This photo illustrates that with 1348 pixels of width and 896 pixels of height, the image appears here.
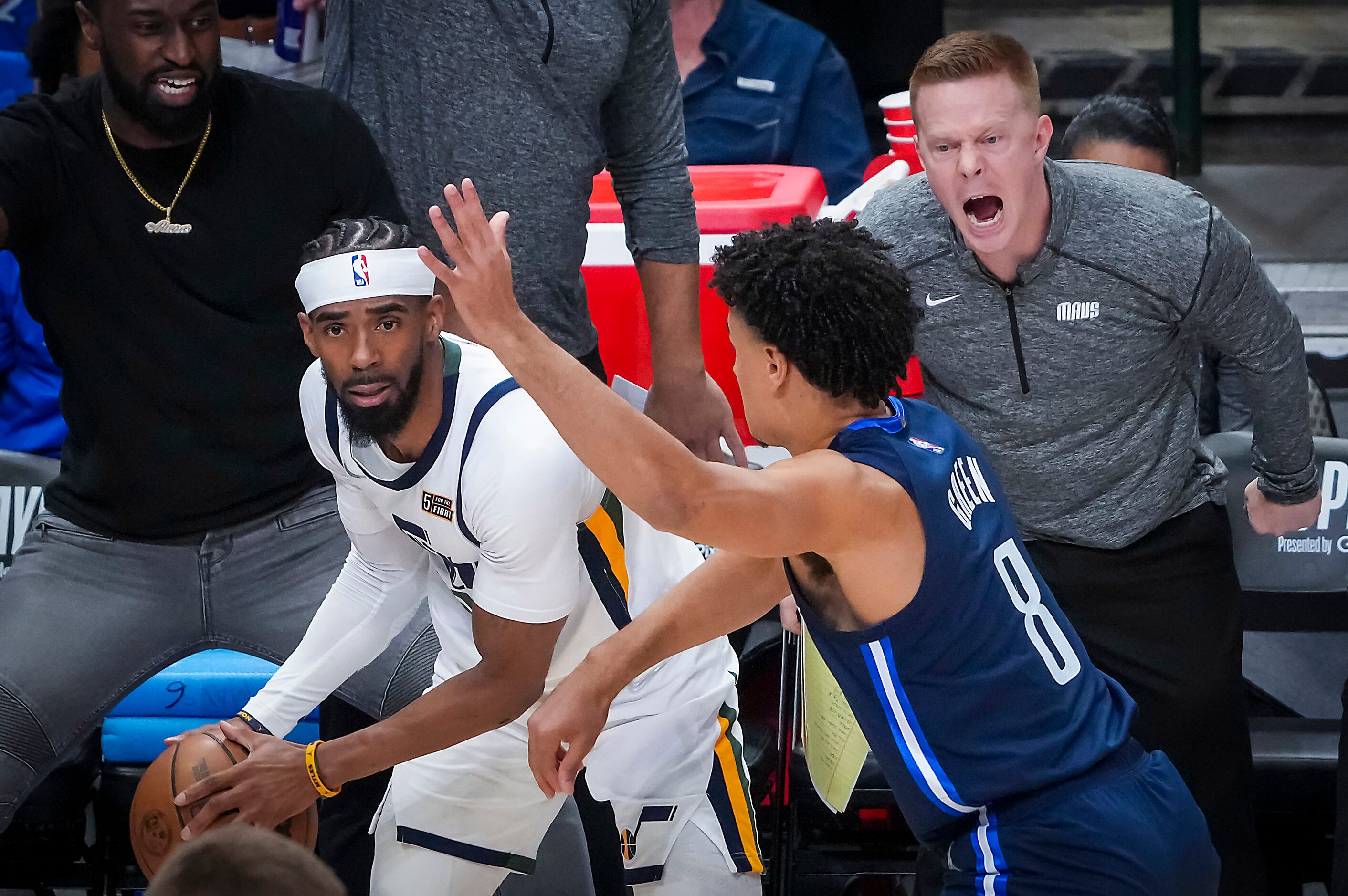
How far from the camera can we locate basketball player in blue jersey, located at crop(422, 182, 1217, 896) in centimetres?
187

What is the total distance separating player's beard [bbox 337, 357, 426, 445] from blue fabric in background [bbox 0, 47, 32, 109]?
2245mm

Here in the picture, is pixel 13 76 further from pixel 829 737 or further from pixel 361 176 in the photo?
pixel 829 737

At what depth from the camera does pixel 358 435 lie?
2.46m

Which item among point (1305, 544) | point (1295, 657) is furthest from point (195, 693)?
point (1295, 657)

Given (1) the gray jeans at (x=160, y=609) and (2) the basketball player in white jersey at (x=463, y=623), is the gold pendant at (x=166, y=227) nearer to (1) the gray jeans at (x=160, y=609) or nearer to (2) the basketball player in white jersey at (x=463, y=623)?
(2) the basketball player in white jersey at (x=463, y=623)

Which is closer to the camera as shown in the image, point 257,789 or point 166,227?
point 257,789

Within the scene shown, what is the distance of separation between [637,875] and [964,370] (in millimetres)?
1066

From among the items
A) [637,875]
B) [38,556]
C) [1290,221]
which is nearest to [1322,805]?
[637,875]

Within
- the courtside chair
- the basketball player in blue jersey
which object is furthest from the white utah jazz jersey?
the courtside chair

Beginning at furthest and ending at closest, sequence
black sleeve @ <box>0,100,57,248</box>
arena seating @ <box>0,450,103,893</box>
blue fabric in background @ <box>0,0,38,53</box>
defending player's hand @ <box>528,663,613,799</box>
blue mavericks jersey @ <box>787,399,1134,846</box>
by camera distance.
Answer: blue fabric in background @ <box>0,0,38,53</box> → arena seating @ <box>0,450,103,893</box> → black sleeve @ <box>0,100,57,248</box> → defending player's hand @ <box>528,663,613,799</box> → blue mavericks jersey @ <box>787,399,1134,846</box>

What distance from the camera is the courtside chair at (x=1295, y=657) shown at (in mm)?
3150

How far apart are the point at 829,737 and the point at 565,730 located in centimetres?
61

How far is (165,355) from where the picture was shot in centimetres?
272

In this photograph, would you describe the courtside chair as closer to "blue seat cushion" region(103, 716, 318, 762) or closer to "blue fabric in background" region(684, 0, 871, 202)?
"blue fabric in background" region(684, 0, 871, 202)
